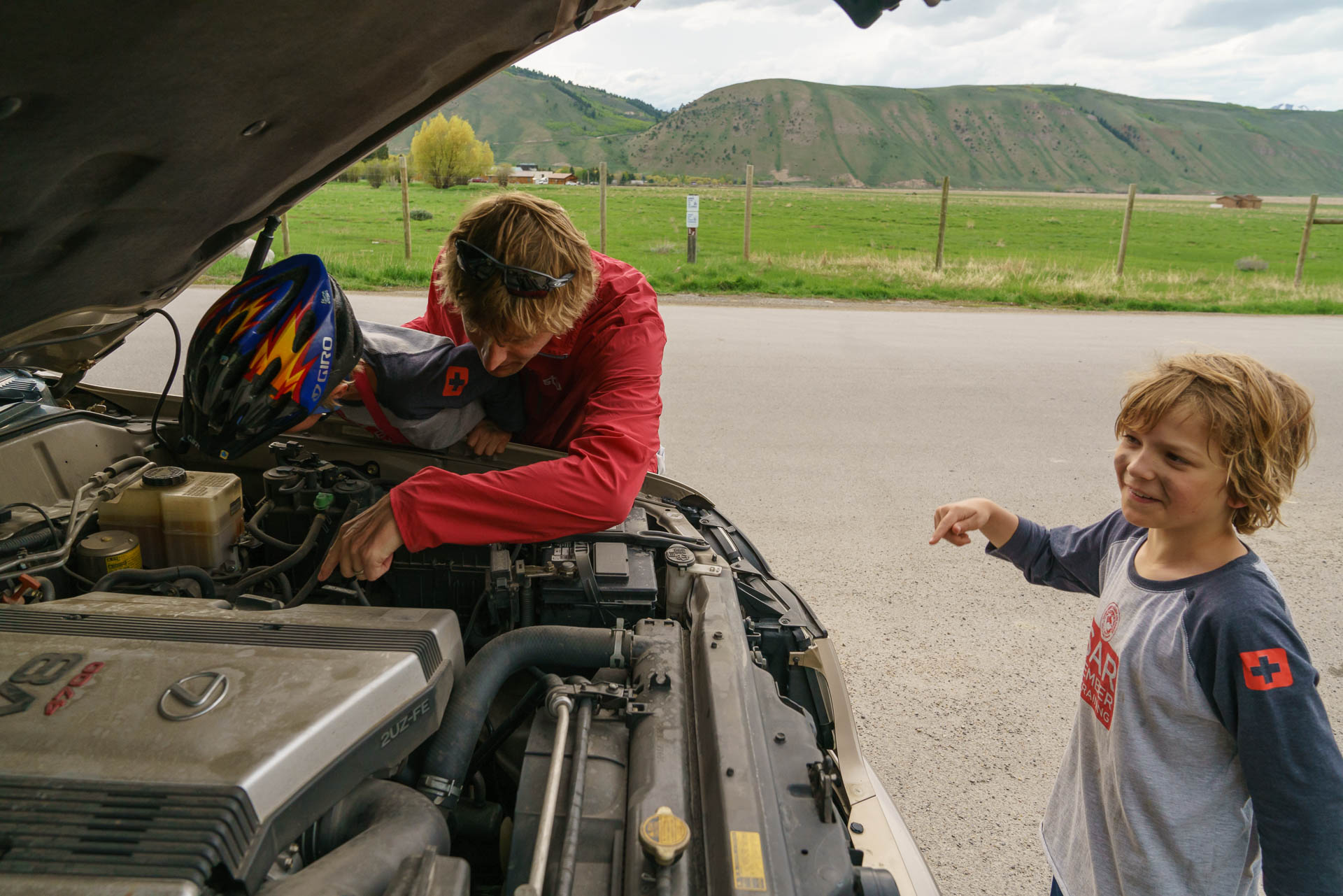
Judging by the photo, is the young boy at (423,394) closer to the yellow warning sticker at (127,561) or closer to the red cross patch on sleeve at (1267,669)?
the yellow warning sticker at (127,561)

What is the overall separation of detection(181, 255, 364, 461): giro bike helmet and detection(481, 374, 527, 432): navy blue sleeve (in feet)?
2.14

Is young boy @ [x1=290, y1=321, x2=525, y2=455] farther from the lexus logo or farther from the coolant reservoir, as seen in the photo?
the lexus logo

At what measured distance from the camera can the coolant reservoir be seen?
2.00m

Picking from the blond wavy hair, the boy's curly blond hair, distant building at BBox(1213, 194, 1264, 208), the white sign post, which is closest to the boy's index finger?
the boy's curly blond hair

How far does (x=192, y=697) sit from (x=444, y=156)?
122 feet

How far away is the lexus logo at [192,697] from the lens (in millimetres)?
1249

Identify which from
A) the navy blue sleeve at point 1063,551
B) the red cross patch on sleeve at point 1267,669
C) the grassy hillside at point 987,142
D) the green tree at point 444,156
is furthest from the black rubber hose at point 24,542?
the grassy hillside at point 987,142

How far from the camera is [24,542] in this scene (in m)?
1.87

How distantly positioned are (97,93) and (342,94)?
38cm

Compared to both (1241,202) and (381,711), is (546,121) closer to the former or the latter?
(1241,202)

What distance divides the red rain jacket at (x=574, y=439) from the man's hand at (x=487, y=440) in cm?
21

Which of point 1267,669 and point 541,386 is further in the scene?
point 541,386

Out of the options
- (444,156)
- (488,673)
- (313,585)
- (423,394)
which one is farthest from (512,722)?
(444,156)

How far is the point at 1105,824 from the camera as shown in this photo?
169 cm
